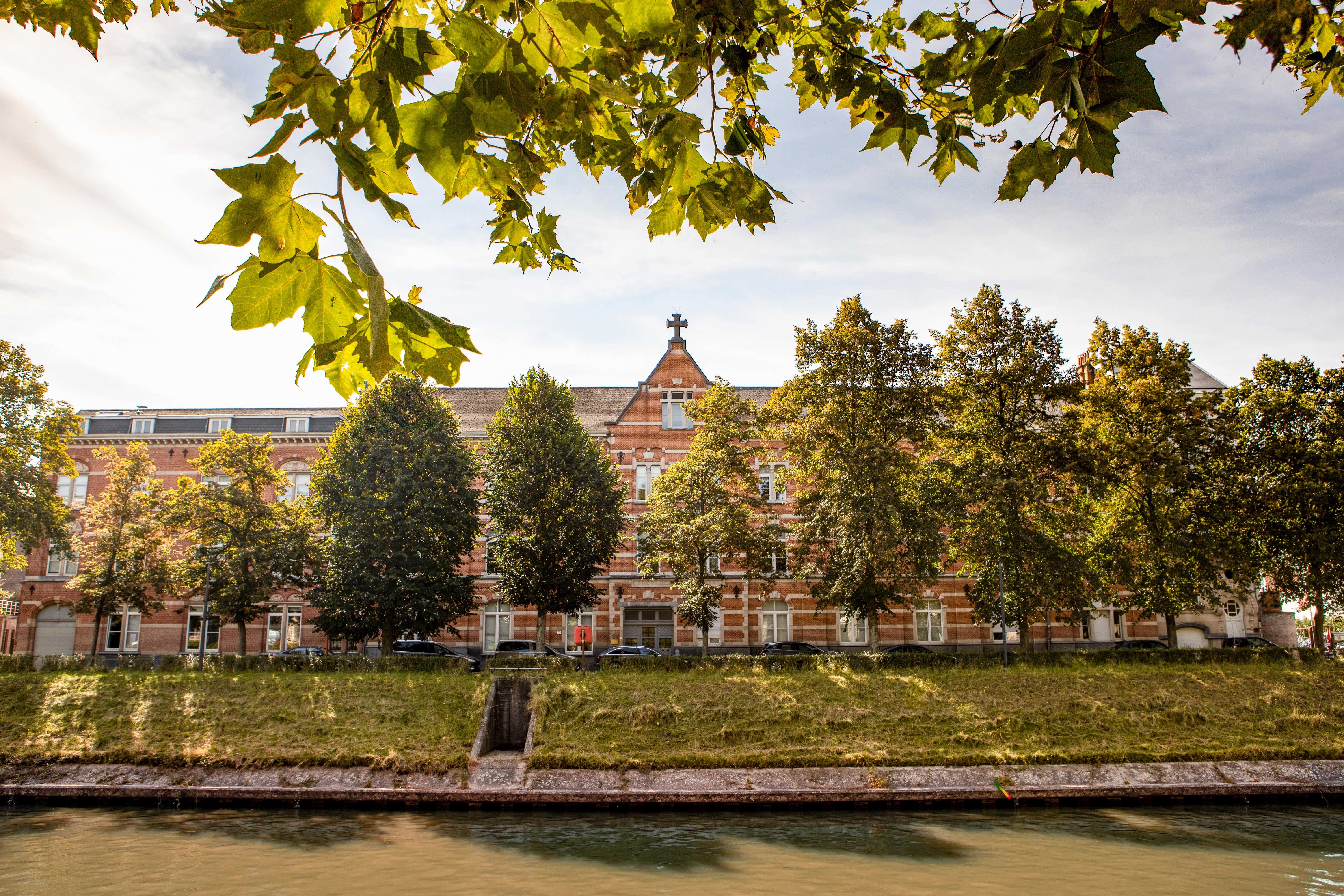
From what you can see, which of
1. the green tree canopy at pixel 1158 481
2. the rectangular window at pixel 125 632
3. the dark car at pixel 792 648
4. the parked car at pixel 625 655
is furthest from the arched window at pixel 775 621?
the rectangular window at pixel 125 632

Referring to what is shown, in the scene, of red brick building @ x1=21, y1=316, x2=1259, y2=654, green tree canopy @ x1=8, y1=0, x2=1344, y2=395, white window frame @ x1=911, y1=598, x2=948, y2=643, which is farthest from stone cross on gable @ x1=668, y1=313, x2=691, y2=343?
green tree canopy @ x1=8, y1=0, x2=1344, y2=395

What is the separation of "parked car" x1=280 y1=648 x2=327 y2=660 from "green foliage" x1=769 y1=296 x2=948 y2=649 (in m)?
16.9

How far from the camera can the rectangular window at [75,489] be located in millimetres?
42625

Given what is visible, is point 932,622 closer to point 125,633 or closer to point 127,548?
point 127,548

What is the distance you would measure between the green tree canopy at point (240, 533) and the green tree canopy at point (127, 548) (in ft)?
5.15

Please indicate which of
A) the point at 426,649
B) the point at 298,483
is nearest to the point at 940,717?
the point at 426,649

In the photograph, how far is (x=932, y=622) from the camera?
39656mm

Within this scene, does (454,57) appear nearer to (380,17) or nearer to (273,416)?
(380,17)

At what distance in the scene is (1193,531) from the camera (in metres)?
28.1

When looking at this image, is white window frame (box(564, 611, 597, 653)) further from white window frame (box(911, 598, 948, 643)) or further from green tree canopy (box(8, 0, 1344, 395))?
green tree canopy (box(8, 0, 1344, 395))

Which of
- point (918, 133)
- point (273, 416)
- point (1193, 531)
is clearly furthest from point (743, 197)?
point (273, 416)

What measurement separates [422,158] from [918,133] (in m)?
2.29

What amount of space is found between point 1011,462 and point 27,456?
119ft

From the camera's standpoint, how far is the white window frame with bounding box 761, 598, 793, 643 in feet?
130
